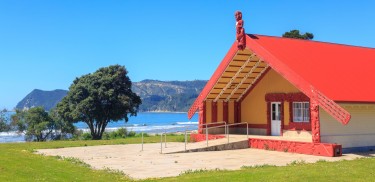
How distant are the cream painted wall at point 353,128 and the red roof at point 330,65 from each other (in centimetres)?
82

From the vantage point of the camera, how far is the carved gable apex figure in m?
22.9

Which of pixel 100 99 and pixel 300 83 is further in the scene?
pixel 100 99

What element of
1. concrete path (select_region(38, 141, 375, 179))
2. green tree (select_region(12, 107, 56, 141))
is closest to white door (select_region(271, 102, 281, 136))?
concrete path (select_region(38, 141, 375, 179))

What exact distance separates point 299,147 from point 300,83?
2881 millimetres

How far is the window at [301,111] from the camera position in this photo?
23.7 m

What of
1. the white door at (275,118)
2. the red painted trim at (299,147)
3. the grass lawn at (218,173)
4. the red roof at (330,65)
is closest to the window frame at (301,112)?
the white door at (275,118)

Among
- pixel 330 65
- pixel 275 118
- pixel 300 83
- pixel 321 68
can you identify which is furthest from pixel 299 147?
pixel 275 118

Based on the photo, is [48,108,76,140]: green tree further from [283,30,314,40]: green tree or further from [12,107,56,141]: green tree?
[283,30,314,40]: green tree

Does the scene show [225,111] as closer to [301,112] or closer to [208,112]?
[208,112]

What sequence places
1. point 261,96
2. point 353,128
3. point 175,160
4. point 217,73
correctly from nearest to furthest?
point 175,160 → point 353,128 → point 217,73 → point 261,96

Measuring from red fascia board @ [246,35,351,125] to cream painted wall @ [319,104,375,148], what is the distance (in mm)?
952

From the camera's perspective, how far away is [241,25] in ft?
75.8

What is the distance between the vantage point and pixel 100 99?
1789 inches

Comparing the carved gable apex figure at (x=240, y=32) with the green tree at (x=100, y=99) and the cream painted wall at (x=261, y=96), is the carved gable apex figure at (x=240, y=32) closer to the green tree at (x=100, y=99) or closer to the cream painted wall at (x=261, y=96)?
the cream painted wall at (x=261, y=96)
